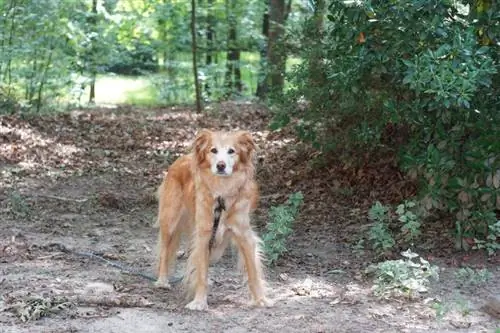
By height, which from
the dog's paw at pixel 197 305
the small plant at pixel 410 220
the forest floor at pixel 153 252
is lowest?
the dog's paw at pixel 197 305

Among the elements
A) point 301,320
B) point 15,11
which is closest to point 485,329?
point 301,320

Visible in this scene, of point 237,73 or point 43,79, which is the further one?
point 237,73

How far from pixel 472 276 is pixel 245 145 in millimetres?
2076

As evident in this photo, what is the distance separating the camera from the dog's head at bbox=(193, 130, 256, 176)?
15.9ft

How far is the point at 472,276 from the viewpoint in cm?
557

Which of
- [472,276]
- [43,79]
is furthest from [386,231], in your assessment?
[43,79]

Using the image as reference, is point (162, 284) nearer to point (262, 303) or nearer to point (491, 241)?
point (262, 303)

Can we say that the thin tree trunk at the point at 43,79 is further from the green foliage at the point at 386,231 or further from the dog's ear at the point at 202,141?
the dog's ear at the point at 202,141

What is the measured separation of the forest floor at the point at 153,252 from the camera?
471 cm

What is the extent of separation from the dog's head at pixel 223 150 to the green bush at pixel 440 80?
1339 mm

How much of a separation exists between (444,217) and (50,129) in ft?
23.5

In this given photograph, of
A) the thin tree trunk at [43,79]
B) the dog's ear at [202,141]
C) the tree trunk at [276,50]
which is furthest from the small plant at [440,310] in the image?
the thin tree trunk at [43,79]

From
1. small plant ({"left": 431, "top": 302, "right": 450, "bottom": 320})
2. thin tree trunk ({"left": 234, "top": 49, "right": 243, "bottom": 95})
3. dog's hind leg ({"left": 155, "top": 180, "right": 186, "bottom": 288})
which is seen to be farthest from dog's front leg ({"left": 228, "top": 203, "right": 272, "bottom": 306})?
thin tree trunk ({"left": 234, "top": 49, "right": 243, "bottom": 95})

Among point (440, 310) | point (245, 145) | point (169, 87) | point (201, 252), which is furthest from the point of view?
point (169, 87)
